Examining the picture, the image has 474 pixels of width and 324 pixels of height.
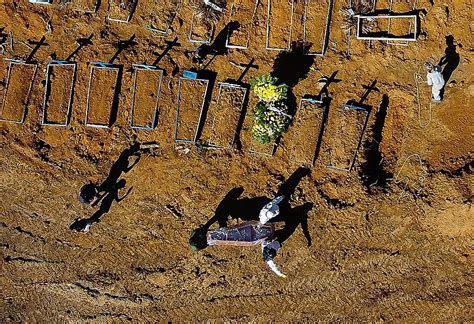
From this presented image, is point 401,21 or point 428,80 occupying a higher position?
point 401,21

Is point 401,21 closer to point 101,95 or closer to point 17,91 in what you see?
point 101,95

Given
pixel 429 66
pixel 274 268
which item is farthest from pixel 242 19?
pixel 274 268

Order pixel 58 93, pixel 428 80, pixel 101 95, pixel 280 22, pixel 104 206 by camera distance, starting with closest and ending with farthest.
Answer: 1. pixel 428 80
2. pixel 280 22
3. pixel 101 95
4. pixel 58 93
5. pixel 104 206

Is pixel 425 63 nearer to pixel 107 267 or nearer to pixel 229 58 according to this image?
pixel 229 58

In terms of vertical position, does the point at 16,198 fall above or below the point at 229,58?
below

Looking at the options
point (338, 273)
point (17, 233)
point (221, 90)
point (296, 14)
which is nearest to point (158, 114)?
point (221, 90)

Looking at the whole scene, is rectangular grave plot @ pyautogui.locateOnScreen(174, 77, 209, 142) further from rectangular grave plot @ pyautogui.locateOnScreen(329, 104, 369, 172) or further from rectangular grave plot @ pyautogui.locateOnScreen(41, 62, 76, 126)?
rectangular grave plot @ pyautogui.locateOnScreen(329, 104, 369, 172)
